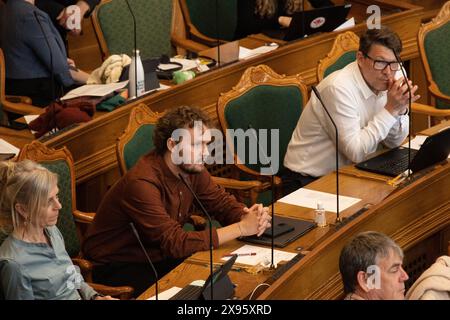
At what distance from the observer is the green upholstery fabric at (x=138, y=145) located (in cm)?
456

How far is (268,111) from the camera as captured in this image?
17.2 feet

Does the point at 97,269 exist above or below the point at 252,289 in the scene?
below

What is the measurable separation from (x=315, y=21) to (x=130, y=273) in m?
2.50

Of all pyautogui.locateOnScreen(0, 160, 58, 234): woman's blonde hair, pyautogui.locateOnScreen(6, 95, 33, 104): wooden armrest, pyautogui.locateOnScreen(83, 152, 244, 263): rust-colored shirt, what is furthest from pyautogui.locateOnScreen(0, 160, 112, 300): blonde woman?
pyautogui.locateOnScreen(6, 95, 33, 104): wooden armrest

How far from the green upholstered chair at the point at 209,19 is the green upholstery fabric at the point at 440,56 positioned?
131 centimetres

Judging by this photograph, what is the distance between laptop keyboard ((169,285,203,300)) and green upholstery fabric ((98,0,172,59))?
113 inches

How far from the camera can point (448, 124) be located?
535cm

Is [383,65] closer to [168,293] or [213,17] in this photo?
[168,293]

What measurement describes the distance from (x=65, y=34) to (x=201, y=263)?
3087mm

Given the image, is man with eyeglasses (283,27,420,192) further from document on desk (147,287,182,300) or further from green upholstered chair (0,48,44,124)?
document on desk (147,287,182,300)

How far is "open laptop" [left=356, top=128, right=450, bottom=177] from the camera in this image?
452 cm

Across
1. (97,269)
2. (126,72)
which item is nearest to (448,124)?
(126,72)

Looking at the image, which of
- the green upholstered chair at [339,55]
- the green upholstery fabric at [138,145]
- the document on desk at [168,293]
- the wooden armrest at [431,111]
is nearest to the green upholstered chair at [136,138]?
the green upholstery fabric at [138,145]

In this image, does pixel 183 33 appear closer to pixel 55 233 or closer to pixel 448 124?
pixel 448 124
